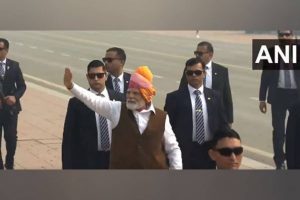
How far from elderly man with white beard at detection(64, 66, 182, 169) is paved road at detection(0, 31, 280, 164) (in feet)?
0.27

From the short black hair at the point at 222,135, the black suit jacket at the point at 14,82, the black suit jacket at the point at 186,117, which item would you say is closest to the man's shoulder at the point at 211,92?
the black suit jacket at the point at 186,117

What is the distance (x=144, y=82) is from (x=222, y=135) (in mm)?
600

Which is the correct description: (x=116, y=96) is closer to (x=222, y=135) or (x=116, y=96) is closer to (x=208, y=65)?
(x=208, y=65)

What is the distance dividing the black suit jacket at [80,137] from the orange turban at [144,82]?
126 millimetres

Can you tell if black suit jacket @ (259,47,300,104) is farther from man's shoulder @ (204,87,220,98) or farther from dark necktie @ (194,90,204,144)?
dark necktie @ (194,90,204,144)

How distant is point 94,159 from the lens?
6.02m

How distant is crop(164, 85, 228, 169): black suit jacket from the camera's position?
5988mm

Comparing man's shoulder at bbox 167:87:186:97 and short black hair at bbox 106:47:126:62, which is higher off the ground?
short black hair at bbox 106:47:126:62

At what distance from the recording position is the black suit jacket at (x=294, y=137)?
236 inches

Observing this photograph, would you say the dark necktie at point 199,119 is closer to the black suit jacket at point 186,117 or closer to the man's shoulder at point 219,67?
the black suit jacket at point 186,117

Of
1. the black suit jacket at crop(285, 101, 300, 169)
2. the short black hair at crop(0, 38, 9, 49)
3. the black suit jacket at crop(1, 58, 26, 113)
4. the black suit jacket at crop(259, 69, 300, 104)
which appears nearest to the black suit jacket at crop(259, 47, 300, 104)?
the black suit jacket at crop(259, 69, 300, 104)
